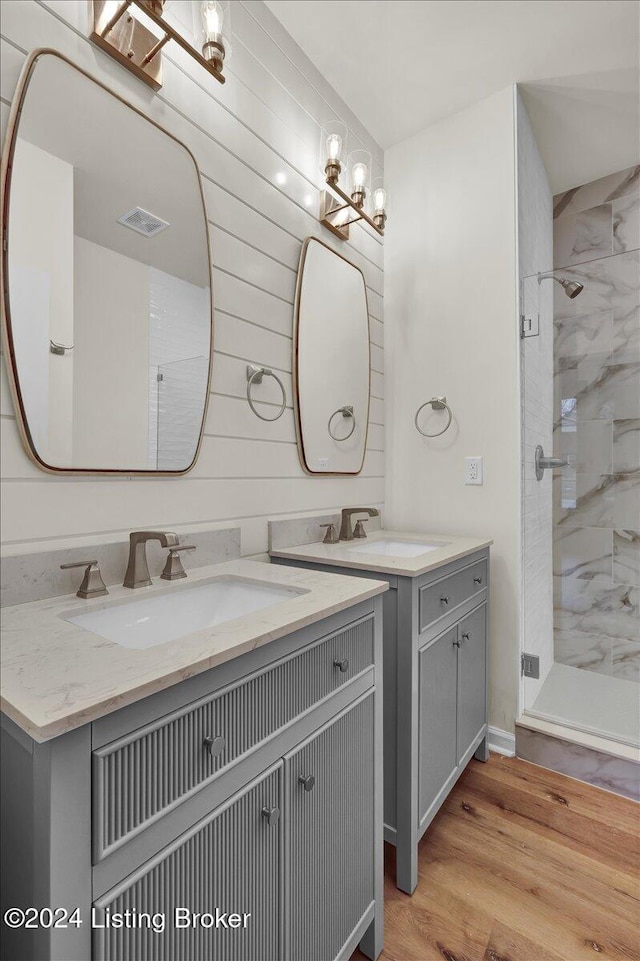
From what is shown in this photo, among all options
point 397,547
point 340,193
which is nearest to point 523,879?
point 397,547

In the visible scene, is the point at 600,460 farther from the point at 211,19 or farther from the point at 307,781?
the point at 211,19

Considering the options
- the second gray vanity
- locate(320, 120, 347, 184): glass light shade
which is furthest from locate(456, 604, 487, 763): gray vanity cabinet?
locate(320, 120, 347, 184): glass light shade

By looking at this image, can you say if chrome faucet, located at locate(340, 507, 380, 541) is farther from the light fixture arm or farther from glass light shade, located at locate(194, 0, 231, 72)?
glass light shade, located at locate(194, 0, 231, 72)

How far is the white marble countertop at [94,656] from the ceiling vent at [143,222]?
895 millimetres

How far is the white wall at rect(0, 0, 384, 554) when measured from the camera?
103 centimetres

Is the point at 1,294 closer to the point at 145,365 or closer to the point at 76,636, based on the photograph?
the point at 145,365

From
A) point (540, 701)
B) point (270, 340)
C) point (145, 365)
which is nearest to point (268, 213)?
point (270, 340)

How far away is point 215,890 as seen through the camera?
740 mm

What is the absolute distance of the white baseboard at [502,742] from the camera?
6.44 ft

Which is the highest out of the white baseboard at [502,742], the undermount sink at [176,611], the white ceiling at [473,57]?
the white ceiling at [473,57]

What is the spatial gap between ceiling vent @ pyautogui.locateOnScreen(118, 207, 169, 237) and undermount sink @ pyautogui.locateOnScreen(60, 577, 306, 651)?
902 mm

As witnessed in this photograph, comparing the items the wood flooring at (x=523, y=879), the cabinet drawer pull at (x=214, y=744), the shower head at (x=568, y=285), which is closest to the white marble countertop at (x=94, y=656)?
the cabinet drawer pull at (x=214, y=744)

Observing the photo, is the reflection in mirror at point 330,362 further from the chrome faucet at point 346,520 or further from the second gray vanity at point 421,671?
the second gray vanity at point 421,671

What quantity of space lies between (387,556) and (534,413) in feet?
3.82
